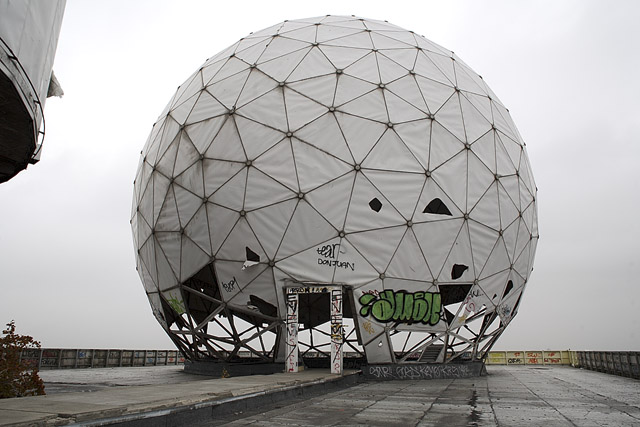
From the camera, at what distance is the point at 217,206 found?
15.4 metres

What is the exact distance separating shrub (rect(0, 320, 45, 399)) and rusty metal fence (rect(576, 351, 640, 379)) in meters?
17.9

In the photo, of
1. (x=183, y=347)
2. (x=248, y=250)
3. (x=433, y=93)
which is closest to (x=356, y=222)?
(x=248, y=250)

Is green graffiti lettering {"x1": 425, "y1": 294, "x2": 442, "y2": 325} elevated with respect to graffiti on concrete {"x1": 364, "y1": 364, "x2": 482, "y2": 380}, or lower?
elevated

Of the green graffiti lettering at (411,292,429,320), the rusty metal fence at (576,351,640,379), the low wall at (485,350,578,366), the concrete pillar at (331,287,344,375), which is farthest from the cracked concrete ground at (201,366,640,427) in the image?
the low wall at (485,350,578,366)

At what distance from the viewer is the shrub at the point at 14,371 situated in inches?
342

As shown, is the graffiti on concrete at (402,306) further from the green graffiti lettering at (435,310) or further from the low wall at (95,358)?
the low wall at (95,358)

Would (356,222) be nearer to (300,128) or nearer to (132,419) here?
(300,128)

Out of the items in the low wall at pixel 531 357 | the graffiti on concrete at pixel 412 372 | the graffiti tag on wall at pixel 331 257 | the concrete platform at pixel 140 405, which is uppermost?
the graffiti tag on wall at pixel 331 257

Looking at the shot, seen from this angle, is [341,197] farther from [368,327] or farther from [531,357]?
[531,357]

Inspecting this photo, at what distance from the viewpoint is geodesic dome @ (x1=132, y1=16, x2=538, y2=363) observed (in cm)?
1467

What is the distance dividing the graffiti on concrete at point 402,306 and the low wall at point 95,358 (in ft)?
46.4

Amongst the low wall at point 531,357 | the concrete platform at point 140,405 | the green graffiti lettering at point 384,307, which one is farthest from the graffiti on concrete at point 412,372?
the low wall at point 531,357

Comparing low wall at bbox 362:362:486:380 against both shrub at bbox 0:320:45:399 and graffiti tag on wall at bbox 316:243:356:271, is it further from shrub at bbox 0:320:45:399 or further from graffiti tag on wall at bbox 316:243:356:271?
shrub at bbox 0:320:45:399

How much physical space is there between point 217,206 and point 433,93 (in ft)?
29.1
